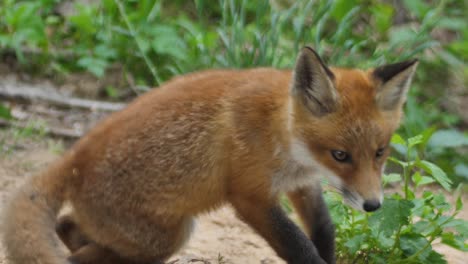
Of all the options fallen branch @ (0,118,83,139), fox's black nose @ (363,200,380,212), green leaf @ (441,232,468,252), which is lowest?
fallen branch @ (0,118,83,139)

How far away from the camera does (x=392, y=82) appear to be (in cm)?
429

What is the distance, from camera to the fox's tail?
4.07 meters

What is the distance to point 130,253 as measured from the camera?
4.41 metres

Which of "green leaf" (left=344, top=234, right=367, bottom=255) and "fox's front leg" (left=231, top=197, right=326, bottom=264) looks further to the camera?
"green leaf" (left=344, top=234, right=367, bottom=255)

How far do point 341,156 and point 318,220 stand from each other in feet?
2.49

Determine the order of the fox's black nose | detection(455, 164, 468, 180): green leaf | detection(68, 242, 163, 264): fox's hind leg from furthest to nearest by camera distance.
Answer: detection(455, 164, 468, 180): green leaf → detection(68, 242, 163, 264): fox's hind leg → the fox's black nose

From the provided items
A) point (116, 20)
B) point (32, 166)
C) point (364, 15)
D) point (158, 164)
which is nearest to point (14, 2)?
point (116, 20)

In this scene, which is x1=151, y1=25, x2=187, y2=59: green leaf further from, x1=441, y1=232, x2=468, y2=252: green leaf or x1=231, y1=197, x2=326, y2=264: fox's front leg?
x1=441, y1=232, x2=468, y2=252: green leaf

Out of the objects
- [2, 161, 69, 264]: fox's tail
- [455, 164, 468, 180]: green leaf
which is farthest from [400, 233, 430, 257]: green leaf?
[455, 164, 468, 180]: green leaf

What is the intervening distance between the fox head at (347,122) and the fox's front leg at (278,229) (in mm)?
352

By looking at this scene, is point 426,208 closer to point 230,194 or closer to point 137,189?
point 230,194

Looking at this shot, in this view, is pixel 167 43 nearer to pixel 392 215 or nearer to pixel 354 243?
pixel 354 243

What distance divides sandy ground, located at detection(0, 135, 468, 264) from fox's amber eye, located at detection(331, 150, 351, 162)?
4.42 ft

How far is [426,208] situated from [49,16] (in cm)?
588
